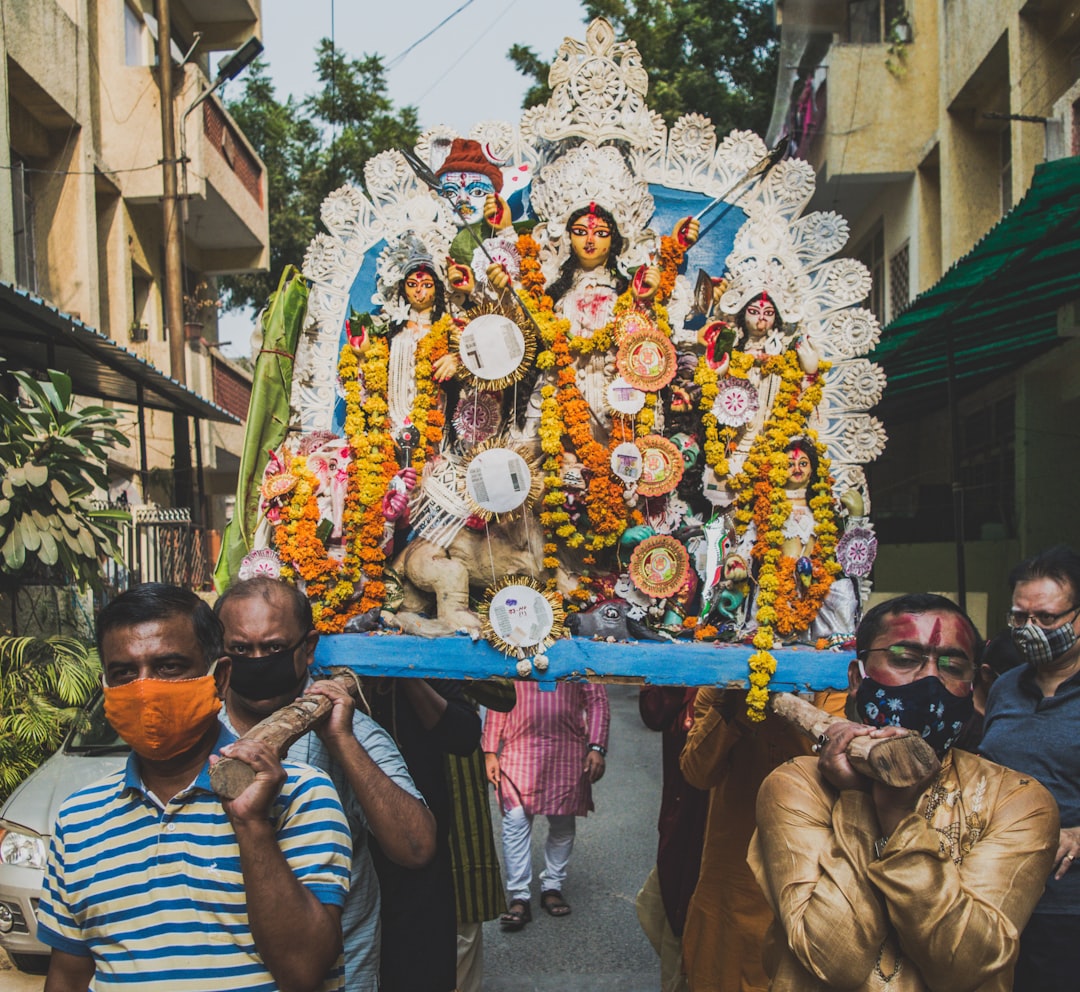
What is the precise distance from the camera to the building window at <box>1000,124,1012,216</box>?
9500mm

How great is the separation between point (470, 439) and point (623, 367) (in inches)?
23.8

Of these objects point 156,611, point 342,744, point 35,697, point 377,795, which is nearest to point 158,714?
point 156,611

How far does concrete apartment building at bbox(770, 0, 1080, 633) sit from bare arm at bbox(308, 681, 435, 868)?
331 centimetres

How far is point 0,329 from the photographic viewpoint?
21.6 ft

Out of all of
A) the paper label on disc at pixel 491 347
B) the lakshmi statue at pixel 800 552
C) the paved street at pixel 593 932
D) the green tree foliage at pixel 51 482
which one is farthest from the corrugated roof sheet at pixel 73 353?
the lakshmi statue at pixel 800 552

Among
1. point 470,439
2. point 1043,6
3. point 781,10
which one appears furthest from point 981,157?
point 470,439

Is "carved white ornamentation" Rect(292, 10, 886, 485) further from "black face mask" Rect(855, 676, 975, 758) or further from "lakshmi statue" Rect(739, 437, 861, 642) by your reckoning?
"black face mask" Rect(855, 676, 975, 758)

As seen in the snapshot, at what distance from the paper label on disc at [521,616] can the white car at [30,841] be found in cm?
225

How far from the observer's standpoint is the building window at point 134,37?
12.1 m

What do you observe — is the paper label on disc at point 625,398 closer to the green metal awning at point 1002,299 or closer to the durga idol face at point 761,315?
the durga idol face at point 761,315

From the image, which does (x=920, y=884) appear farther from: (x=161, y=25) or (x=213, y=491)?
(x=213, y=491)

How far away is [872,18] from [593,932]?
11.0 meters

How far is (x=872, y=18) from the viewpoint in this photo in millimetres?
12156

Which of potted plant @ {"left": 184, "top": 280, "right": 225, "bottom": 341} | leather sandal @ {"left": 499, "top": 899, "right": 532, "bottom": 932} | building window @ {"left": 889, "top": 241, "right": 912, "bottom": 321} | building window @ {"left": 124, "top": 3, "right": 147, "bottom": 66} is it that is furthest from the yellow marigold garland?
building window @ {"left": 124, "top": 3, "right": 147, "bottom": 66}
